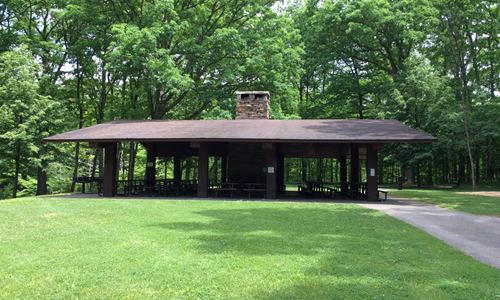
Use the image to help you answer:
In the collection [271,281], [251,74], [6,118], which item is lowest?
[271,281]

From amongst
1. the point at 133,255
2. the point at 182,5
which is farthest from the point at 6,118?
the point at 133,255

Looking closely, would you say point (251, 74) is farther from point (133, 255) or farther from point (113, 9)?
point (133, 255)

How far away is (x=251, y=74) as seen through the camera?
2311 centimetres

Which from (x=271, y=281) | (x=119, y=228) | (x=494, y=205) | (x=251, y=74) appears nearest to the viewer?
(x=271, y=281)

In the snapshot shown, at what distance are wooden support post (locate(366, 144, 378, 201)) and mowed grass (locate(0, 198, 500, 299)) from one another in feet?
19.4

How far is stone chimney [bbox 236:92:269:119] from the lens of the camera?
18781 mm

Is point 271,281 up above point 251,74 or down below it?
below

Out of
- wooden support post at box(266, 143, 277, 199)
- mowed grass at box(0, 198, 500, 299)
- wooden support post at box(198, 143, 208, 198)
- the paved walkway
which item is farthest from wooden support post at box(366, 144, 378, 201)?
wooden support post at box(198, 143, 208, 198)

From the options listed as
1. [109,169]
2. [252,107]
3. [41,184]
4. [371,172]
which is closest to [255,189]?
[371,172]

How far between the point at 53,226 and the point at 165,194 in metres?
8.12

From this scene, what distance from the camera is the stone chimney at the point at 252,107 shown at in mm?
18781

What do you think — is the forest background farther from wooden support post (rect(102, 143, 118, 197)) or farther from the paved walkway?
the paved walkway

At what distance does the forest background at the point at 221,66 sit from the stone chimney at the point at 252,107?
121 inches

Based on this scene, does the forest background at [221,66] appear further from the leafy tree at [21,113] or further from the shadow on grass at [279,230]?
the shadow on grass at [279,230]
